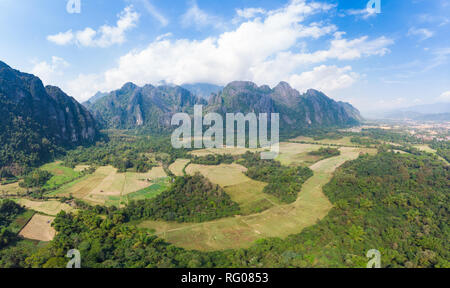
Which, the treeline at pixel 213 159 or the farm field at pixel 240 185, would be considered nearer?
the farm field at pixel 240 185

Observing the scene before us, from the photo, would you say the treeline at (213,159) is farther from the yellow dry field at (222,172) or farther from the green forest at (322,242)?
the green forest at (322,242)

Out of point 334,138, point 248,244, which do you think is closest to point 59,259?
point 248,244

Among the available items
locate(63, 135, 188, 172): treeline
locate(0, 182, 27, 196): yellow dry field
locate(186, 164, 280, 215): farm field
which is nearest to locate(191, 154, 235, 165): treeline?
locate(186, 164, 280, 215): farm field

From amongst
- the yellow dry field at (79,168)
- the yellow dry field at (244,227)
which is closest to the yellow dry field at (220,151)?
the yellow dry field at (79,168)

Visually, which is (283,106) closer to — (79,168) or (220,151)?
(220,151)

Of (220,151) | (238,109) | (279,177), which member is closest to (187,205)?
(279,177)

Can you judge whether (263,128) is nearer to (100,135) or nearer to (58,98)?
(100,135)
